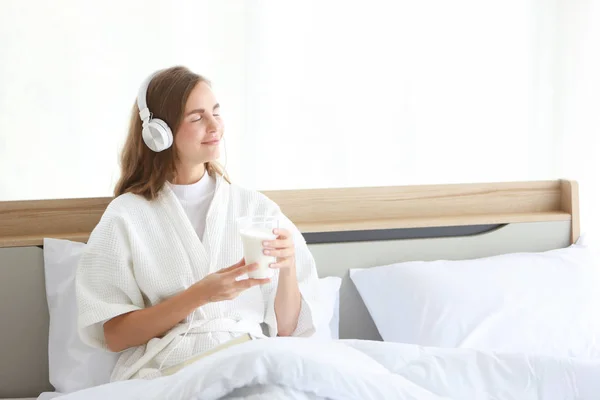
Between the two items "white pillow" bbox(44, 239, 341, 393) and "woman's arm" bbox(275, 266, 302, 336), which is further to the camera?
"white pillow" bbox(44, 239, 341, 393)

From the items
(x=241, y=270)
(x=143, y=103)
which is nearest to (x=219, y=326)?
(x=241, y=270)

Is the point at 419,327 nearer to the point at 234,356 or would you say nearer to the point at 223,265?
the point at 223,265

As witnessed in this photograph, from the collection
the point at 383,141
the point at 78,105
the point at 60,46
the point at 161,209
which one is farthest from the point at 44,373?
the point at 383,141

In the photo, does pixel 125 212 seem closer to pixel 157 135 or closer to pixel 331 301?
pixel 157 135

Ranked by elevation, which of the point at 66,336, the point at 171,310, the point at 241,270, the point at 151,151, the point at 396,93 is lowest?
the point at 66,336

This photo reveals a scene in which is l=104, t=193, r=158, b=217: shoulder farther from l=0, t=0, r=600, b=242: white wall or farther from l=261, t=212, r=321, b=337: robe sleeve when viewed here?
l=0, t=0, r=600, b=242: white wall

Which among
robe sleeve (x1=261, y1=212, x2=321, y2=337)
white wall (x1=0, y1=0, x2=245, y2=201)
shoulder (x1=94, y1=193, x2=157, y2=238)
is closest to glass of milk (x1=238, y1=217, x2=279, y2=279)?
robe sleeve (x1=261, y1=212, x2=321, y2=337)

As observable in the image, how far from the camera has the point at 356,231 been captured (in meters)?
2.55

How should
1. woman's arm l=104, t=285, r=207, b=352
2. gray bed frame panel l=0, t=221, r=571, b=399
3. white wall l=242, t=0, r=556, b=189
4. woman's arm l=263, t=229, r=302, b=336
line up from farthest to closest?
1. white wall l=242, t=0, r=556, b=189
2. gray bed frame panel l=0, t=221, r=571, b=399
3. woman's arm l=263, t=229, r=302, b=336
4. woman's arm l=104, t=285, r=207, b=352

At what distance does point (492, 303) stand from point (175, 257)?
3.11 ft

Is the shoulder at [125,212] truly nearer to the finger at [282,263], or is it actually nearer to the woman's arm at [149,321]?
A: the woman's arm at [149,321]

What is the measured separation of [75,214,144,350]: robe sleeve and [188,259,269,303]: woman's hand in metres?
0.21

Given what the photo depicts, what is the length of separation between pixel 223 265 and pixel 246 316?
0.48 feet

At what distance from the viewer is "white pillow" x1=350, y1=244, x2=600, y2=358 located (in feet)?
7.45
